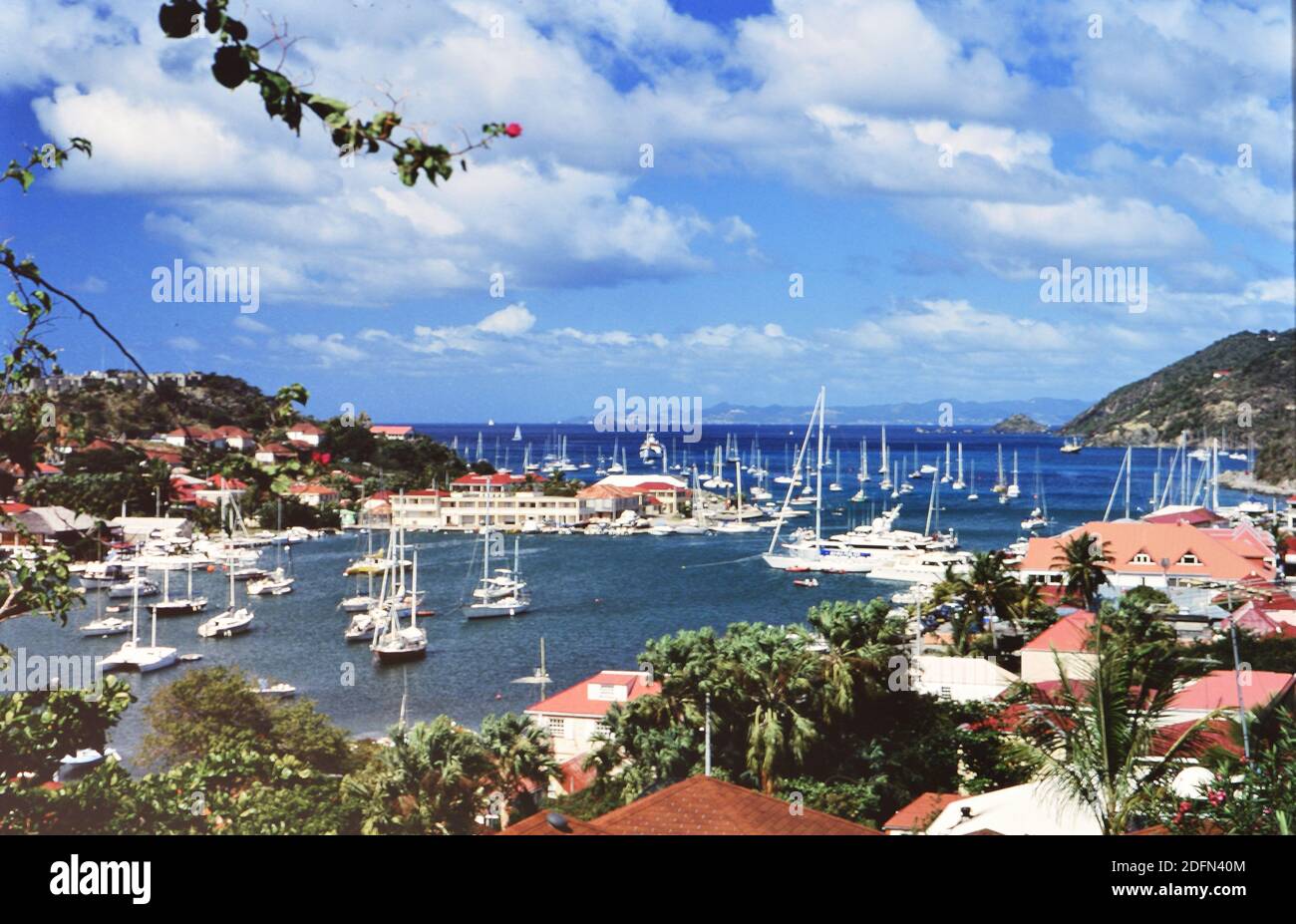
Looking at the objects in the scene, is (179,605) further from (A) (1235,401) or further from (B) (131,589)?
(A) (1235,401)

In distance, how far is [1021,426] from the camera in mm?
74812

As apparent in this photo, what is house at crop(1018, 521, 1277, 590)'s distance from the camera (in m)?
15.0

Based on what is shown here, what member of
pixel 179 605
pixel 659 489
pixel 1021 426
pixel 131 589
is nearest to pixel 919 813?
pixel 179 605

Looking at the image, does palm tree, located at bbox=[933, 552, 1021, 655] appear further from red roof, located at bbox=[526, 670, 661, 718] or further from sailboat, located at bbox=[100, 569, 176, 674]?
sailboat, located at bbox=[100, 569, 176, 674]

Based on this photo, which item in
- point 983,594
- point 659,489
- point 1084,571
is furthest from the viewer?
point 659,489

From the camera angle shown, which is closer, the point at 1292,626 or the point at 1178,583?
the point at 1292,626

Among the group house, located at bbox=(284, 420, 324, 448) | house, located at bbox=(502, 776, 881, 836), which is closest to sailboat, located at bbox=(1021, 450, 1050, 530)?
house, located at bbox=(284, 420, 324, 448)

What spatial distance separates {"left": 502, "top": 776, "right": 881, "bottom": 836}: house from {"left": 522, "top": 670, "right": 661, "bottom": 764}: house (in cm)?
444

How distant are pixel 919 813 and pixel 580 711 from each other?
12.4 ft

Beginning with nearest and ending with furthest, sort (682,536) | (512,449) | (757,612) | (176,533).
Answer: (757,612) < (176,533) < (682,536) < (512,449)

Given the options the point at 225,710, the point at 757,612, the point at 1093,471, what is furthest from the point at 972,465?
the point at 225,710
